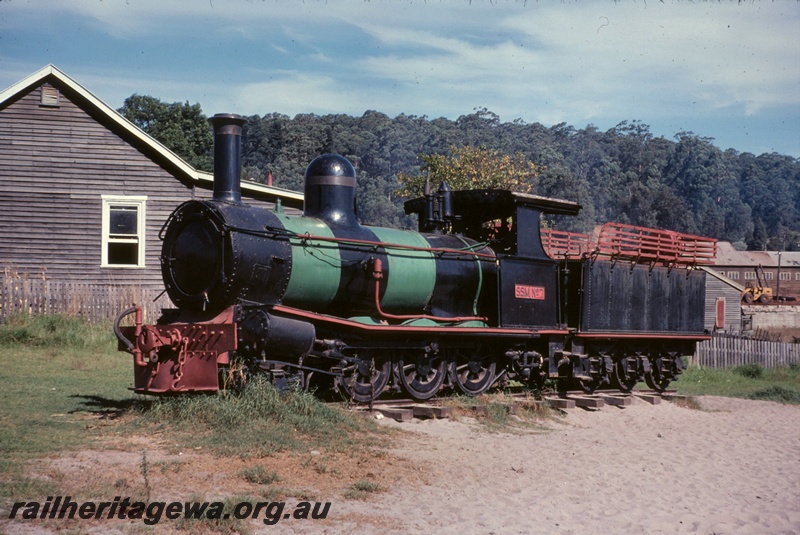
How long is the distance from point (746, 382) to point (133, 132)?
17871mm

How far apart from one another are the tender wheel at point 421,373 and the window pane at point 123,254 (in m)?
12.7

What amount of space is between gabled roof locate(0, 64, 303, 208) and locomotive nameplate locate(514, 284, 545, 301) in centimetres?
944

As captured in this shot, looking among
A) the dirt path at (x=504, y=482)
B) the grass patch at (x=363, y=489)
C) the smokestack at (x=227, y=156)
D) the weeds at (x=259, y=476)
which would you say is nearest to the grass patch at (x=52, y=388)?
the dirt path at (x=504, y=482)

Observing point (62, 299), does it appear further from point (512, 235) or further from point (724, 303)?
point (724, 303)

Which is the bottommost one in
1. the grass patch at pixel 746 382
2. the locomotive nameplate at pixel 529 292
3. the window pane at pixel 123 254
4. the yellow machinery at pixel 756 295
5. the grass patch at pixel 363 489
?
the grass patch at pixel 746 382

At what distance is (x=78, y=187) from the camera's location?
72.8 feet

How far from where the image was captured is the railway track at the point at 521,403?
10953mm

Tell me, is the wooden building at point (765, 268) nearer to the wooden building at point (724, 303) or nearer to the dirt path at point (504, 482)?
the wooden building at point (724, 303)

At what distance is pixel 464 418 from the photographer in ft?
37.7

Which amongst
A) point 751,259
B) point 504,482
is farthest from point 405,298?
point 751,259

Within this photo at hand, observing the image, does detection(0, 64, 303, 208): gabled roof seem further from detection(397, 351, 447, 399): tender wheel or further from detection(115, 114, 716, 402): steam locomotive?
detection(397, 351, 447, 399): tender wheel

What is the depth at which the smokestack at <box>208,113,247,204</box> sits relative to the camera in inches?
414

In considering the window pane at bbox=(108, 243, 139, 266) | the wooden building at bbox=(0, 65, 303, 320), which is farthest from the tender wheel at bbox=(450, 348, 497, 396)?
the window pane at bbox=(108, 243, 139, 266)

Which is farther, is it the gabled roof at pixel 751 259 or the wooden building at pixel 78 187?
the gabled roof at pixel 751 259
